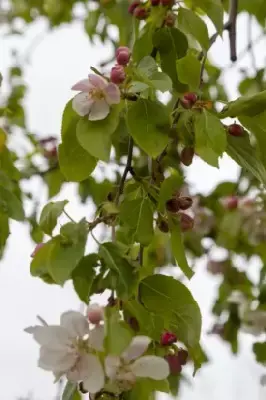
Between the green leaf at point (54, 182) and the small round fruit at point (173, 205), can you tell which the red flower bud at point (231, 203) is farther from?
the small round fruit at point (173, 205)

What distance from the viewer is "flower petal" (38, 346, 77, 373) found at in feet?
1.63

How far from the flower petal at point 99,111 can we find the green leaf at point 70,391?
0.68ft

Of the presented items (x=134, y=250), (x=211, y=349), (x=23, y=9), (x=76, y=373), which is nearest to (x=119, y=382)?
(x=76, y=373)

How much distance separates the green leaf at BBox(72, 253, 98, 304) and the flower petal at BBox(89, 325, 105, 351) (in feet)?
0.11

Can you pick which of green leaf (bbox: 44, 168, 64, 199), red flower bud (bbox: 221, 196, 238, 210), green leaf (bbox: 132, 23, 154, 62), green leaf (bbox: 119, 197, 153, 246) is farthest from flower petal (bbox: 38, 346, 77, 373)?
red flower bud (bbox: 221, 196, 238, 210)

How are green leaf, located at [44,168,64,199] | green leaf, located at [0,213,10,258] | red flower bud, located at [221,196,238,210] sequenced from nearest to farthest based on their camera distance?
green leaf, located at [0,213,10,258], green leaf, located at [44,168,64,199], red flower bud, located at [221,196,238,210]

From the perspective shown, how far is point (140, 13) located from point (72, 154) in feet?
0.68

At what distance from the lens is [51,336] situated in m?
0.51

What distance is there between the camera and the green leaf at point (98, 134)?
522 millimetres

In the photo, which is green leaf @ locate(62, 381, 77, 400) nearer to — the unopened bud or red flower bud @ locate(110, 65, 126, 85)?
the unopened bud

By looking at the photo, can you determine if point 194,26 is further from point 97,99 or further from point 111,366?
point 111,366

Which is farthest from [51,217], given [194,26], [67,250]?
[194,26]

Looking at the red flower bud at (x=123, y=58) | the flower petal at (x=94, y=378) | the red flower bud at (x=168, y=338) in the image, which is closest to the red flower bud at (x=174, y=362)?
the red flower bud at (x=168, y=338)

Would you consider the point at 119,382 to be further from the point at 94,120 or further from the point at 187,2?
the point at 187,2
